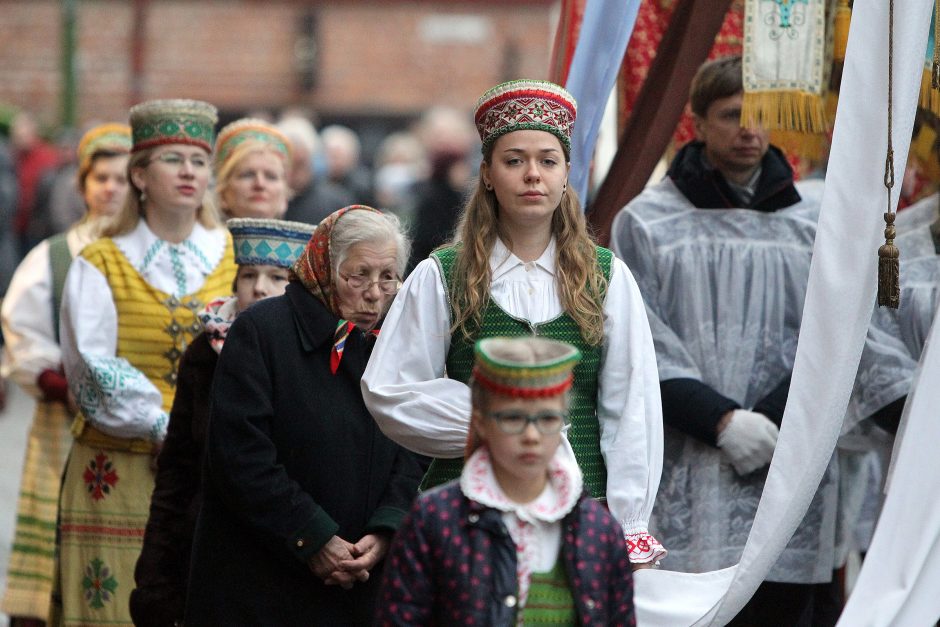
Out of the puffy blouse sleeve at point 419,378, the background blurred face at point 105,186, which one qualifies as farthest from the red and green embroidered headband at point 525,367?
the background blurred face at point 105,186

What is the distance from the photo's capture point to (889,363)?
5652mm

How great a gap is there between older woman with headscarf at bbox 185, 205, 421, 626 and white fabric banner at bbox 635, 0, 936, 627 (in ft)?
2.58

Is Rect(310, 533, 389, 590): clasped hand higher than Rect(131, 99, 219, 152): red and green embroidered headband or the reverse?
the reverse

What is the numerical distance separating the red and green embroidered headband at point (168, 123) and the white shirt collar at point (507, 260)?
2153mm

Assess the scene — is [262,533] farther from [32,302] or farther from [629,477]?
[32,302]

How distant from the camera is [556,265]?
4578 millimetres

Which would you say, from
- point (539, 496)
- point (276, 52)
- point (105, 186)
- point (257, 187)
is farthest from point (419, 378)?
point (276, 52)

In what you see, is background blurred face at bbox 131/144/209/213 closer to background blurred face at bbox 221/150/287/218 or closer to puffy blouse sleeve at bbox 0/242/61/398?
background blurred face at bbox 221/150/287/218

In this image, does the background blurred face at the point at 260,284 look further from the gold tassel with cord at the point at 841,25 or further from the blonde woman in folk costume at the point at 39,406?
the gold tassel with cord at the point at 841,25

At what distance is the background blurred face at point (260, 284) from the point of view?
5.55m

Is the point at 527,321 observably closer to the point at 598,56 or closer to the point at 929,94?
the point at 598,56

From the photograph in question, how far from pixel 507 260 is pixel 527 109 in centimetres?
38

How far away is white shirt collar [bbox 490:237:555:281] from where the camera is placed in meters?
4.58

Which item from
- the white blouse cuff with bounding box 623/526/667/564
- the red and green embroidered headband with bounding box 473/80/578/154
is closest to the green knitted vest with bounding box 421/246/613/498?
the white blouse cuff with bounding box 623/526/667/564
